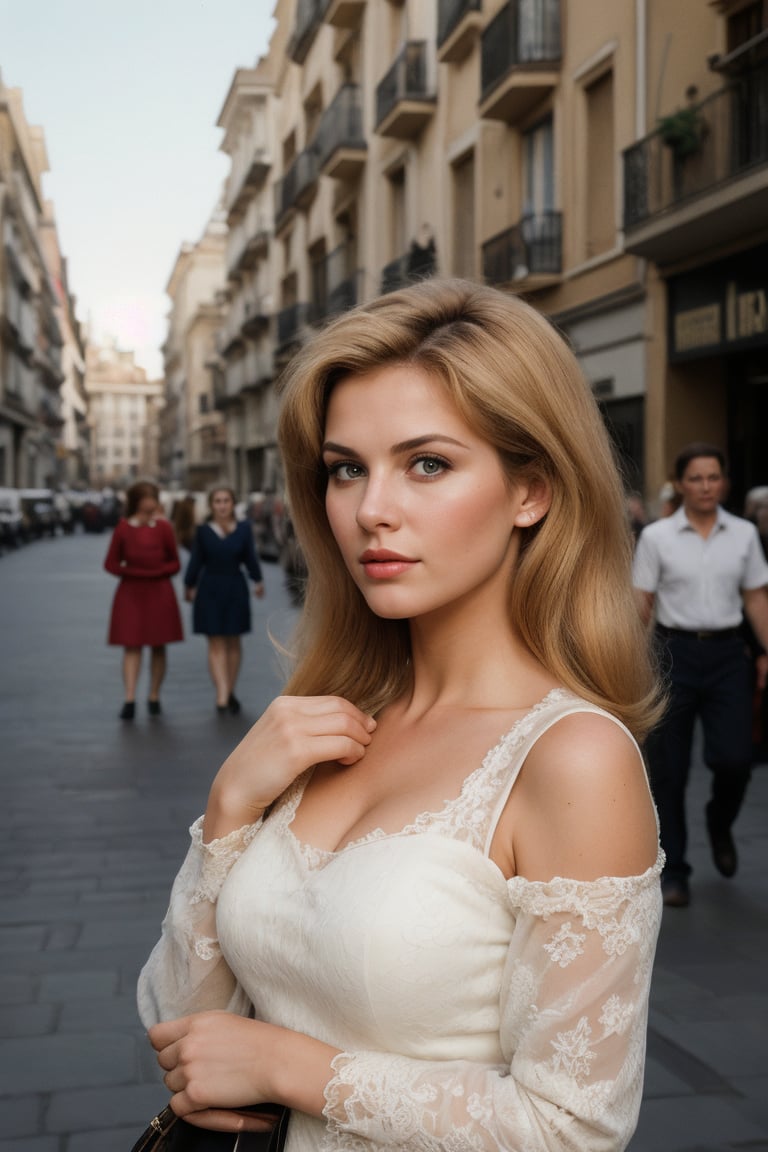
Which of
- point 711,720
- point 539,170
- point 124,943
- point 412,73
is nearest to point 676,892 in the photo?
point 711,720

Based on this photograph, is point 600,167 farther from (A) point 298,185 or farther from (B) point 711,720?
(A) point 298,185

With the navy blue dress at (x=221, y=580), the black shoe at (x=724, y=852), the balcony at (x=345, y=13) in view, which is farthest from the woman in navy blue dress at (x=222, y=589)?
the balcony at (x=345, y=13)

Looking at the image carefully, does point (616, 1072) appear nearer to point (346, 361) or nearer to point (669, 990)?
point (346, 361)

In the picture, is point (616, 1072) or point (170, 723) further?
point (170, 723)

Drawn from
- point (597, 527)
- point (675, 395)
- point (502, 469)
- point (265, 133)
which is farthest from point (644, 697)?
point (265, 133)

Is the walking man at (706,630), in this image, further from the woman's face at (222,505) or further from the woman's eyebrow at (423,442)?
the woman's face at (222,505)

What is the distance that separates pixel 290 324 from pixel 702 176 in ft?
83.6

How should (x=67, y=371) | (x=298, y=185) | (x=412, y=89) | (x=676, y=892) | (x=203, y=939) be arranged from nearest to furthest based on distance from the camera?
(x=203, y=939) → (x=676, y=892) → (x=412, y=89) → (x=298, y=185) → (x=67, y=371)

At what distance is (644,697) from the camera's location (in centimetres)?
172

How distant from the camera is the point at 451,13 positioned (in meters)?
21.9

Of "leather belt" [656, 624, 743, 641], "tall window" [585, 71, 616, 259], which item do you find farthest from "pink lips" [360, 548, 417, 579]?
"tall window" [585, 71, 616, 259]

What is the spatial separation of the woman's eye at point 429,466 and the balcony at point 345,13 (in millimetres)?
29915

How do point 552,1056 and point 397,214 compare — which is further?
point 397,214

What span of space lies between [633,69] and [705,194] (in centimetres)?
302
